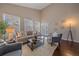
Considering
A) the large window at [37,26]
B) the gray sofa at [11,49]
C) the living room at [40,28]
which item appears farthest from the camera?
the large window at [37,26]

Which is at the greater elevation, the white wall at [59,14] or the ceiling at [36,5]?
the ceiling at [36,5]

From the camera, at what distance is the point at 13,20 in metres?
2.99

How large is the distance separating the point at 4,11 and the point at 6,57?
1048mm

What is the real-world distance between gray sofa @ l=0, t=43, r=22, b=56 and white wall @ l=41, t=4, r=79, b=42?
0.81 m

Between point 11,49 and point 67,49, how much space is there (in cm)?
125

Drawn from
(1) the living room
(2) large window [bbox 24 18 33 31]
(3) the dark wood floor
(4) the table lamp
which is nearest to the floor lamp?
(1) the living room

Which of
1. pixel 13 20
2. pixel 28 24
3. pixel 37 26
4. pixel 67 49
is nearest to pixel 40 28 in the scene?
pixel 37 26

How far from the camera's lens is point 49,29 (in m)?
3.07

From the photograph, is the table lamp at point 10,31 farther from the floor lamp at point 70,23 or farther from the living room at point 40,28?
the floor lamp at point 70,23

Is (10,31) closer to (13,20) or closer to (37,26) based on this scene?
(13,20)

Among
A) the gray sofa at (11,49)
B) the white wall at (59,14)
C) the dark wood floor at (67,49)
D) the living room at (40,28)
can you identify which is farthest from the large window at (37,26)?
the dark wood floor at (67,49)

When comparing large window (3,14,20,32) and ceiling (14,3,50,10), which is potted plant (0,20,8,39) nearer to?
large window (3,14,20,32)

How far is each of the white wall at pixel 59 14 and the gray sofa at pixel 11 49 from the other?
2.66ft

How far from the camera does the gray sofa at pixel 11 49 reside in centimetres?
284
